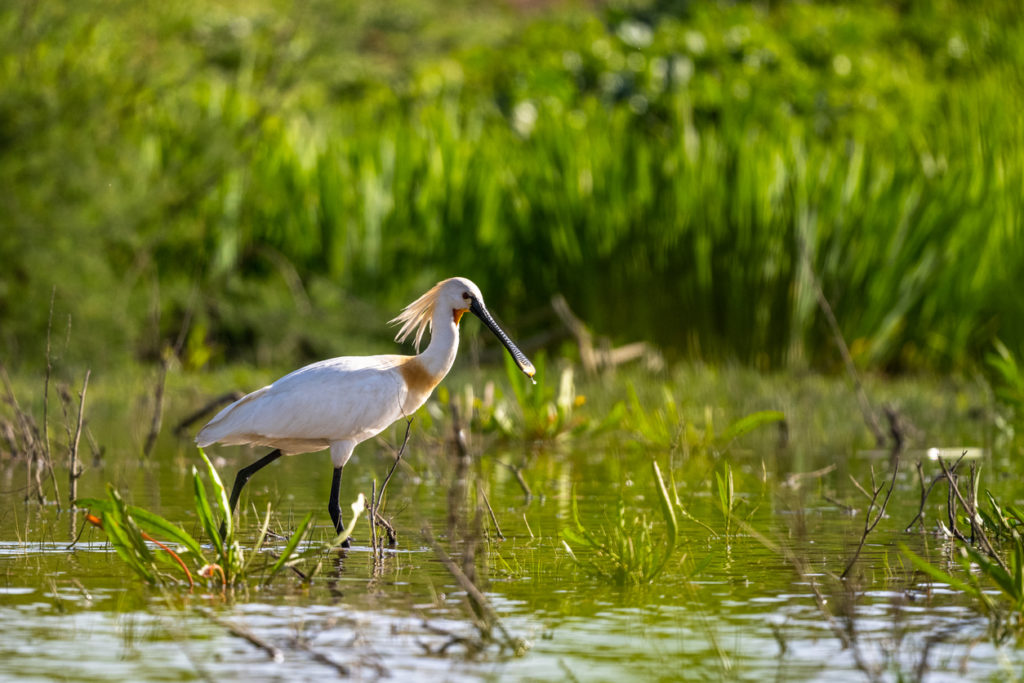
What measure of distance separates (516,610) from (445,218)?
32.1ft

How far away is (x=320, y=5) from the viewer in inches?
590

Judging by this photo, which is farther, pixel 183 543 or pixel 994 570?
pixel 183 543

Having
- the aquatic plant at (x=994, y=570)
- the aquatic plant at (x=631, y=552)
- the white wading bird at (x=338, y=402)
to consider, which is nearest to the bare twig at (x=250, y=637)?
the aquatic plant at (x=631, y=552)

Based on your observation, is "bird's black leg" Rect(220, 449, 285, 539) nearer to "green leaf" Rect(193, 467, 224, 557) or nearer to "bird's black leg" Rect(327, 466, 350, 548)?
"bird's black leg" Rect(327, 466, 350, 548)

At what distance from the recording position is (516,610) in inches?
200

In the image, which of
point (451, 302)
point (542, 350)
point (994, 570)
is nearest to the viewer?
point (994, 570)

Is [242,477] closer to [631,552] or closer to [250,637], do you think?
[631,552]

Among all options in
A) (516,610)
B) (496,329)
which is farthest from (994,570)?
(496,329)

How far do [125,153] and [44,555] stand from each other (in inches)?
328

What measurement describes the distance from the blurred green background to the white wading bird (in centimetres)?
592

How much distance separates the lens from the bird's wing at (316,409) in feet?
22.6

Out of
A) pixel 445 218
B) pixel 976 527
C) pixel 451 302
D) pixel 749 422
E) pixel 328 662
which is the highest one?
pixel 445 218

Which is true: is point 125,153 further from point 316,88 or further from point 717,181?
point 316,88

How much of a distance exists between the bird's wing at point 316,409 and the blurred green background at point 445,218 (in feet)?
19.6
